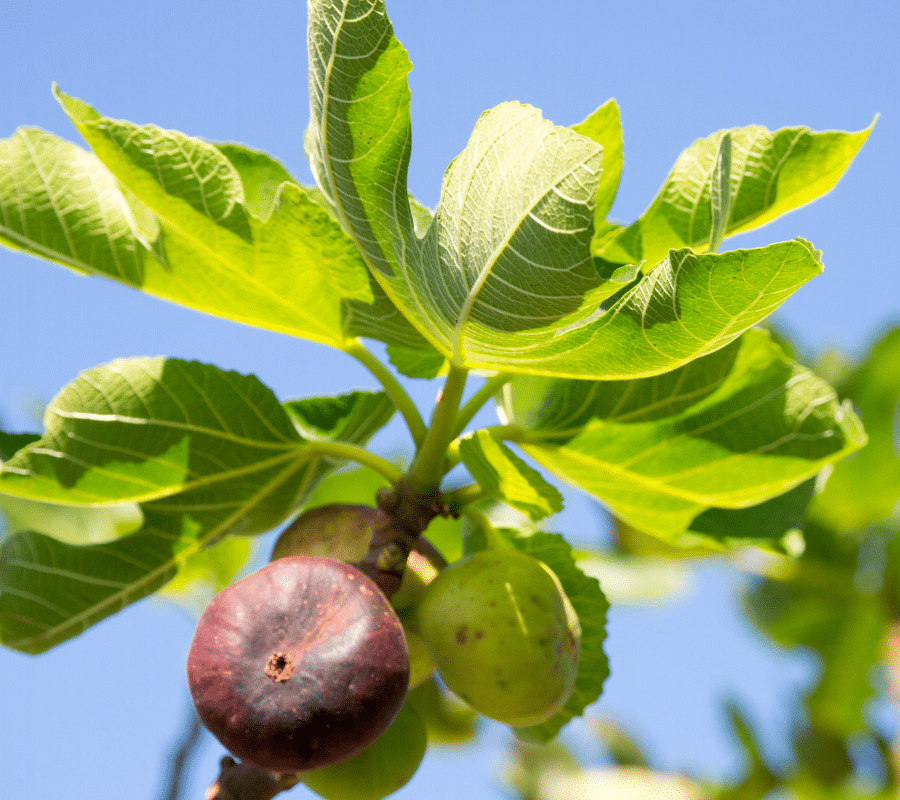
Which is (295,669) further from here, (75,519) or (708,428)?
(75,519)

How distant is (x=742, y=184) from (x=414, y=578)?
28.8 inches

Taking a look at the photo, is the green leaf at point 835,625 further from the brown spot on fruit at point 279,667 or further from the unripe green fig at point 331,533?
the brown spot on fruit at point 279,667

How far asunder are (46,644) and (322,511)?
1.44ft

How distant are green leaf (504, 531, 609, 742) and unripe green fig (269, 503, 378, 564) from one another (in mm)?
269

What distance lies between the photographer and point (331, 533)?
125 centimetres

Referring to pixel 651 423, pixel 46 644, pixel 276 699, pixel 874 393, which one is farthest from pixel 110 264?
pixel 874 393

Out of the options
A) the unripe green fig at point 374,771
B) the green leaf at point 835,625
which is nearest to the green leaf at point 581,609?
the unripe green fig at point 374,771

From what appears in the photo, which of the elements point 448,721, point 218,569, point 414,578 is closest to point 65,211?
point 414,578

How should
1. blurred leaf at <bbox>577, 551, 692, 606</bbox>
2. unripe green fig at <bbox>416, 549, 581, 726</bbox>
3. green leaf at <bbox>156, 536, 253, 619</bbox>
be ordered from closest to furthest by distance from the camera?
unripe green fig at <bbox>416, 549, 581, 726</bbox>, green leaf at <bbox>156, 536, 253, 619</bbox>, blurred leaf at <bbox>577, 551, 692, 606</bbox>

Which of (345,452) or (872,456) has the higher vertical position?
(345,452)

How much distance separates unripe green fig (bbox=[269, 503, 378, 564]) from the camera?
1.23m

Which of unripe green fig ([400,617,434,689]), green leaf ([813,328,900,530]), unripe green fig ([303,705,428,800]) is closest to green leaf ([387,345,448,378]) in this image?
unripe green fig ([400,617,434,689])

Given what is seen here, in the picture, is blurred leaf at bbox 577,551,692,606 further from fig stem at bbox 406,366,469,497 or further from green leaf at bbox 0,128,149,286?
green leaf at bbox 0,128,149,286

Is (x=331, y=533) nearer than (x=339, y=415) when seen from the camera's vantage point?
Yes
